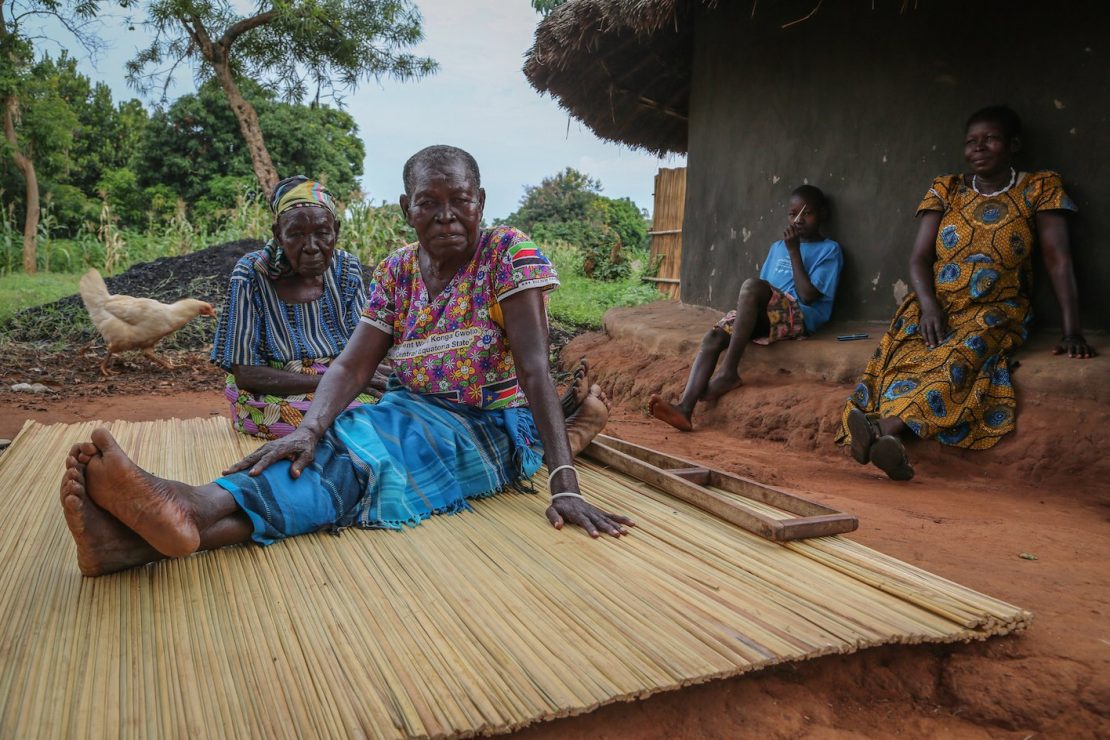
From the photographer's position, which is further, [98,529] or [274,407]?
[274,407]

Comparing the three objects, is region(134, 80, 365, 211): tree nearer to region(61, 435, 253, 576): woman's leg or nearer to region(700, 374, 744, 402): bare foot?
region(700, 374, 744, 402): bare foot

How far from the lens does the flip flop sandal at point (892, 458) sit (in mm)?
2985

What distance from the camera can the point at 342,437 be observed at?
2125mm

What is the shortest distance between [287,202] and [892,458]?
2511 mm

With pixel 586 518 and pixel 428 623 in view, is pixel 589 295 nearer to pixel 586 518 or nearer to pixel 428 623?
pixel 586 518

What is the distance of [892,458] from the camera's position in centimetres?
300

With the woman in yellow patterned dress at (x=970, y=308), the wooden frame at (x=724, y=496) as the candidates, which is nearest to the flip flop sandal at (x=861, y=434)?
the woman in yellow patterned dress at (x=970, y=308)

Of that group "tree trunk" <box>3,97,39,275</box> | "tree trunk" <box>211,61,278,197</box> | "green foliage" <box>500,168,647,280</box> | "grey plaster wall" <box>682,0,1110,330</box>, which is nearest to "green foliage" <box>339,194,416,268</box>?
"tree trunk" <box>211,61,278,197</box>

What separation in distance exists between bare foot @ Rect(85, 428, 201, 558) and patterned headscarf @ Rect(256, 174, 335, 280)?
1537 millimetres

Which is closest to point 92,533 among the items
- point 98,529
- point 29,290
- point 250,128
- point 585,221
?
point 98,529

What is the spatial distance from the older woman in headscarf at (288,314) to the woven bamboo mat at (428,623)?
1.03 metres

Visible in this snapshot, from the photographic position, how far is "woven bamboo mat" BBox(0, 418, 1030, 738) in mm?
1254

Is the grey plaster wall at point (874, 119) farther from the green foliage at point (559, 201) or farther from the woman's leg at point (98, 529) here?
the green foliage at point (559, 201)

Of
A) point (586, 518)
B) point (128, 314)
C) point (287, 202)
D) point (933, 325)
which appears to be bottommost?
point (586, 518)
